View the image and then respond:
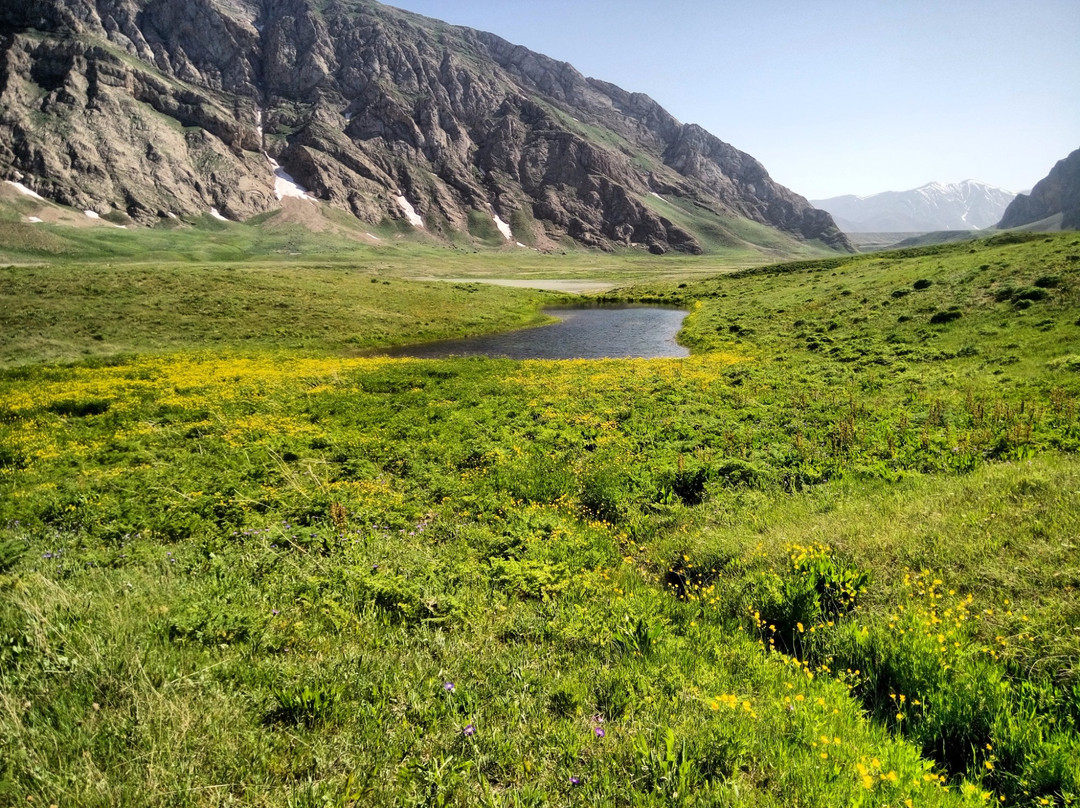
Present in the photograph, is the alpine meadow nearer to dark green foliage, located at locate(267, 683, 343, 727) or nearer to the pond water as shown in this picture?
dark green foliage, located at locate(267, 683, 343, 727)

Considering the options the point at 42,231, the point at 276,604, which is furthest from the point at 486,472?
the point at 42,231

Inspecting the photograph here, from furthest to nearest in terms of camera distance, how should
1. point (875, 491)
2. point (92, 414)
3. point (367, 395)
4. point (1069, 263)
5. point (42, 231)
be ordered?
1. point (42, 231)
2. point (1069, 263)
3. point (367, 395)
4. point (92, 414)
5. point (875, 491)

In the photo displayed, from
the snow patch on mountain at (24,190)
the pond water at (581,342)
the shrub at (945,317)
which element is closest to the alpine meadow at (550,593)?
the shrub at (945,317)

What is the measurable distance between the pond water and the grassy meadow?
22.1m

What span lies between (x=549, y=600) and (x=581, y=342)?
4306cm

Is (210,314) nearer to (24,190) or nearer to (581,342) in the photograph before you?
(581,342)

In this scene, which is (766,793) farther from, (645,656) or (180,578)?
(180,578)

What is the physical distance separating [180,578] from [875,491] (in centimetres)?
1423

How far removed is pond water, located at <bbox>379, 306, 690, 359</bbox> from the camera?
44062 millimetres

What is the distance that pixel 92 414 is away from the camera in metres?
20.5

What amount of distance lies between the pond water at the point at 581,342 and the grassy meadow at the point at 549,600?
870 inches

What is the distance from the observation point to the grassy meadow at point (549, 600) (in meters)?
Result: 4.12

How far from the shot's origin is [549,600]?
314 inches

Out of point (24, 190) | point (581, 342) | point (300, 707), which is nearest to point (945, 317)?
point (581, 342)
